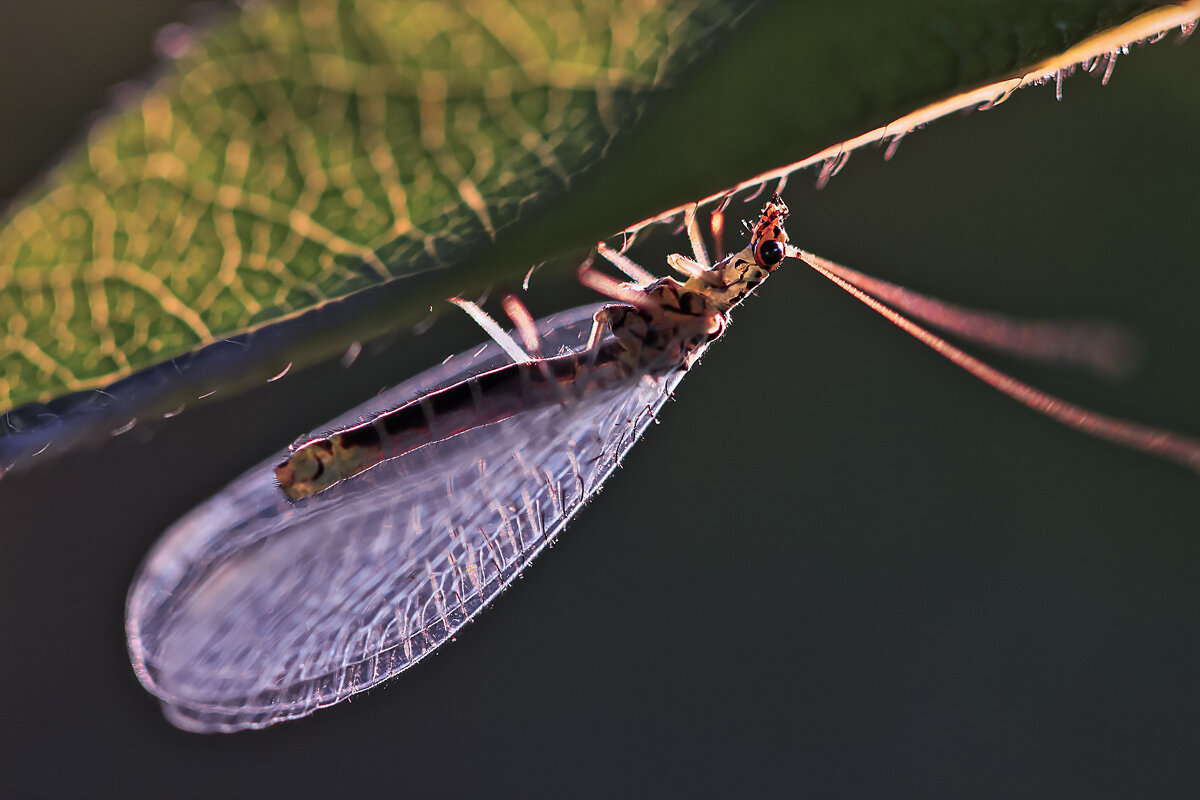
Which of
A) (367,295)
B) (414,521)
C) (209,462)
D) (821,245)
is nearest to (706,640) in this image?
(821,245)

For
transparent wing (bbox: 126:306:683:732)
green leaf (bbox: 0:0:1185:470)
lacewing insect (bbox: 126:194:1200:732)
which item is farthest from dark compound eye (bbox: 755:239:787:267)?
green leaf (bbox: 0:0:1185:470)

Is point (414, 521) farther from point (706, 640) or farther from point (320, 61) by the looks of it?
point (706, 640)

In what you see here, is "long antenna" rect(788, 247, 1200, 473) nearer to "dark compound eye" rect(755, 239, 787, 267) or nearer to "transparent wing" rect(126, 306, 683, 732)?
"dark compound eye" rect(755, 239, 787, 267)

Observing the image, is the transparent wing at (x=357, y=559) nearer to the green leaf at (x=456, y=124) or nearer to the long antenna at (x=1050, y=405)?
the long antenna at (x=1050, y=405)

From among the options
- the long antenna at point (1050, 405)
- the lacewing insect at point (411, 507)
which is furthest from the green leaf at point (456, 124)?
the lacewing insect at point (411, 507)

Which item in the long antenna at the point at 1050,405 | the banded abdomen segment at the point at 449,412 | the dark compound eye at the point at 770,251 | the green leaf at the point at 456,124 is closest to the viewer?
the green leaf at the point at 456,124

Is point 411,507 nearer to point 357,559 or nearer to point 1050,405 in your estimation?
point 357,559
